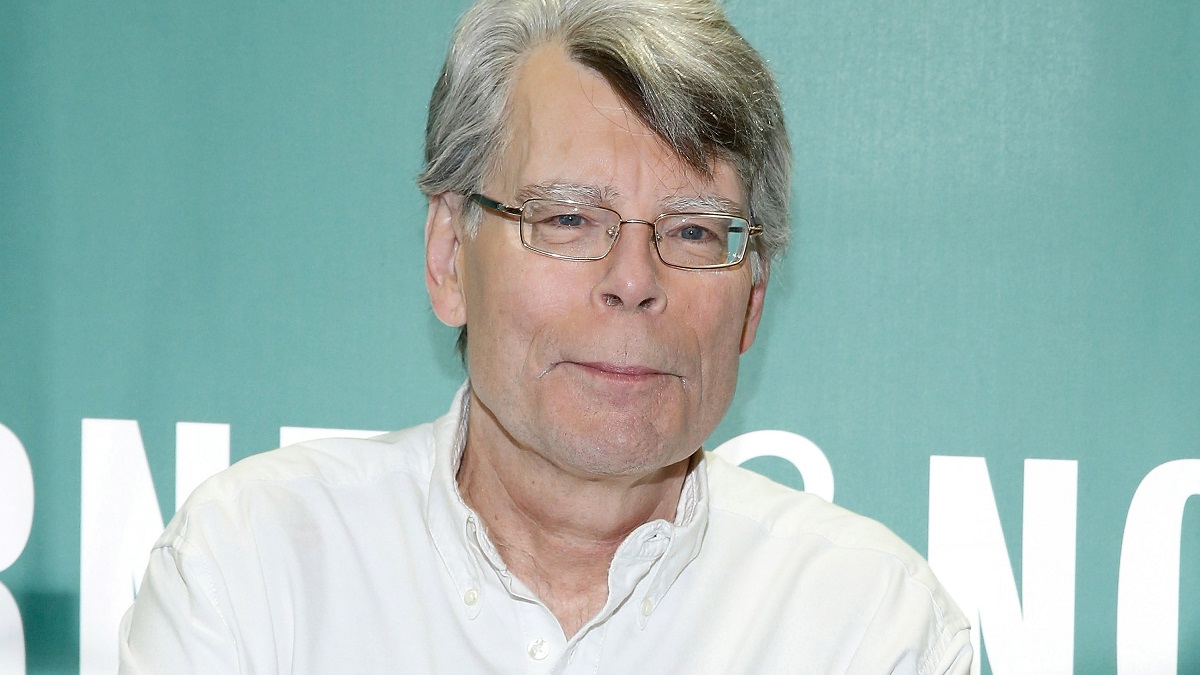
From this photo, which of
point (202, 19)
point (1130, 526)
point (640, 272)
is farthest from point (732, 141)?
point (202, 19)

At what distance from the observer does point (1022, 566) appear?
1.78m

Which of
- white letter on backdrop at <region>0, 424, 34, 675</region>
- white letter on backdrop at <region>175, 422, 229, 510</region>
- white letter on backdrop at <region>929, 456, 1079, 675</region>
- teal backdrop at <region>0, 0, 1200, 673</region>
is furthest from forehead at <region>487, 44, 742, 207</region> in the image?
white letter on backdrop at <region>0, 424, 34, 675</region>

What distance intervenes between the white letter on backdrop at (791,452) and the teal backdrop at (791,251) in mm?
16

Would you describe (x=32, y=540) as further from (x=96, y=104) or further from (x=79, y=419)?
(x=96, y=104)

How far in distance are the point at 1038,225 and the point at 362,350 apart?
1108mm

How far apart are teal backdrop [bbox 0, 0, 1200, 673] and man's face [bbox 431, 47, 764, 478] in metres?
0.50

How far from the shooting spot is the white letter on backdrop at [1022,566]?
1.77 meters

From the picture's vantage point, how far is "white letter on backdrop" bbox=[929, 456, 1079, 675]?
5.81ft

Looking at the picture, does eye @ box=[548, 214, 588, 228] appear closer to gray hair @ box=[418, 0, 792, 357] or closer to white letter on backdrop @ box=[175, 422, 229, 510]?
gray hair @ box=[418, 0, 792, 357]

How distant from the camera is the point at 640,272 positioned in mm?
1302

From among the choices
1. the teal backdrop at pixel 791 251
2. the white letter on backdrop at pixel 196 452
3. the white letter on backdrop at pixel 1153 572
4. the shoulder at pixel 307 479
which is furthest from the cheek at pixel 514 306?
the white letter on backdrop at pixel 1153 572

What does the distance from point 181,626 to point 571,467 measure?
1.55ft

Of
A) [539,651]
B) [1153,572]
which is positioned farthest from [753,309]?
[1153,572]

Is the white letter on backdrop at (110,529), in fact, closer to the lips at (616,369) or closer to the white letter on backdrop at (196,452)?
the white letter on backdrop at (196,452)
